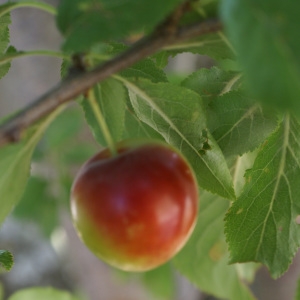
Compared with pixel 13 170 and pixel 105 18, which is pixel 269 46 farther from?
pixel 13 170

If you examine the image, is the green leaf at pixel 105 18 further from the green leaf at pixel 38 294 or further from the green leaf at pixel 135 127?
the green leaf at pixel 38 294

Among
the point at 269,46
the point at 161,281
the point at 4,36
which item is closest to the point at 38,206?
the point at 161,281

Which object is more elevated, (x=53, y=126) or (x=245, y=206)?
(x=53, y=126)

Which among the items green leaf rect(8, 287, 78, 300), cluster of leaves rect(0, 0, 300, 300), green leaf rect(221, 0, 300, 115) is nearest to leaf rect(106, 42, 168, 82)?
cluster of leaves rect(0, 0, 300, 300)

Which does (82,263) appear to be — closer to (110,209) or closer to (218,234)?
(218,234)

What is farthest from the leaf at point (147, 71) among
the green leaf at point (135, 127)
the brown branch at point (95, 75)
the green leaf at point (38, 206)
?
the green leaf at point (38, 206)

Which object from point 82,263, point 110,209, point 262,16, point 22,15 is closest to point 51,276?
point 82,263

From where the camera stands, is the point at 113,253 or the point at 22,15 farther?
the point at 22,15

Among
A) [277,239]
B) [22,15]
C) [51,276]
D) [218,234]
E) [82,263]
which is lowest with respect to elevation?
[277,239]
